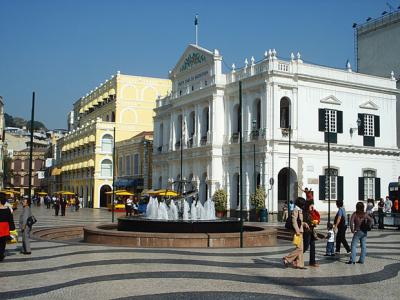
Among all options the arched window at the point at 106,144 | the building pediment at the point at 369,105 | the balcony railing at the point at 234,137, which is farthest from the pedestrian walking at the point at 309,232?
the arched window at the point at 106,144

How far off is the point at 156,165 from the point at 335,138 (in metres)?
20.7

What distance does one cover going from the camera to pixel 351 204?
41219 millimetres

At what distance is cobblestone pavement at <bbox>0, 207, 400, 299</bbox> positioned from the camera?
9719 mm

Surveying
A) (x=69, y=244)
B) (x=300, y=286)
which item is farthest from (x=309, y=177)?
(x=300, y=286)

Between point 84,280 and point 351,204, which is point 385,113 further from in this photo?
point 84,280

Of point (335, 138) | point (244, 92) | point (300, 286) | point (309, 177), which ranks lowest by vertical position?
point (300, 286)

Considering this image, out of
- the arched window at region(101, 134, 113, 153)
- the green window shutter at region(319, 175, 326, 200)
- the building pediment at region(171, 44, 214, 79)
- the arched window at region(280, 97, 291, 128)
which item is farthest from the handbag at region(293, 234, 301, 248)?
the arched window at region(101, 134, 113, 153)

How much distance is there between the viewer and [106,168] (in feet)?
230

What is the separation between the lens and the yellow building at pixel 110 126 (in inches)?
2717

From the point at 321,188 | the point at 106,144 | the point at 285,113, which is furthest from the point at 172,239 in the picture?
the point at 106,144

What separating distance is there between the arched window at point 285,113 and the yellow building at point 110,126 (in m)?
27.8

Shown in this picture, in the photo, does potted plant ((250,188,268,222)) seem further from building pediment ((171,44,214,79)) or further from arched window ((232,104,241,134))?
building pediment ((171,44,214,79))

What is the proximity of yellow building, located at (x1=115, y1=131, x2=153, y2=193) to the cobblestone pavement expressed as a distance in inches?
1730

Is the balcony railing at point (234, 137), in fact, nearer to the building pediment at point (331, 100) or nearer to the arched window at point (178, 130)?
the building pediment at point (331, 100)
